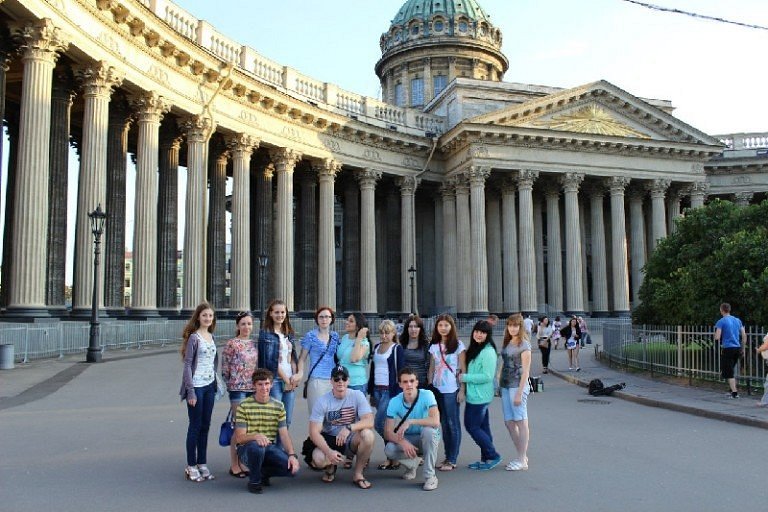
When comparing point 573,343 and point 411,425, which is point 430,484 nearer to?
point 411,425

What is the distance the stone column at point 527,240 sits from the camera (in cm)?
4081

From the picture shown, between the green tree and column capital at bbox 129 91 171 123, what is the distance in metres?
18.0

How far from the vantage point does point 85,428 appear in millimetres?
10359

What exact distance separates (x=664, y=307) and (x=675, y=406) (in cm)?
732

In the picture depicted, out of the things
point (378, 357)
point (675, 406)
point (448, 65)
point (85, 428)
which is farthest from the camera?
point (448, 65)

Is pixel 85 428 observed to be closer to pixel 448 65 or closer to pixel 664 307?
pixel 664 307

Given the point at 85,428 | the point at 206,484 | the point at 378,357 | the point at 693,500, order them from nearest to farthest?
the point at 693,500, the point at 206,484, the point at 378,357, the point at 85,428

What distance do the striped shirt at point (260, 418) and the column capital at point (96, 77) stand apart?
19064 millimetres

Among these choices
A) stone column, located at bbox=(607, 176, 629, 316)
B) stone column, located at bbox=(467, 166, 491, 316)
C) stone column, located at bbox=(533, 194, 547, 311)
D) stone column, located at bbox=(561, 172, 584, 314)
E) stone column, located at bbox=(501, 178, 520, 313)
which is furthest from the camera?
stone column, located at bbox=(533, 194, 547, 311)

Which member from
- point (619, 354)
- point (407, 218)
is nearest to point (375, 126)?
point (407, 218)

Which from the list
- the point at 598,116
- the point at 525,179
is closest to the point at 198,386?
the point at 525,179

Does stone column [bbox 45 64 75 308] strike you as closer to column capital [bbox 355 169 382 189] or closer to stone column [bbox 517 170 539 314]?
→ column capital [bbox 355 169 382 189]

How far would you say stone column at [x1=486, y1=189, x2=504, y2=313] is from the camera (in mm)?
43250

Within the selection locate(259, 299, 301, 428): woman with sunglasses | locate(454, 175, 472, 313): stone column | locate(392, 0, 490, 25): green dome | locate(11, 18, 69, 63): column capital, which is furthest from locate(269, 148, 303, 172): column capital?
locate(392, 0, 490, 25): green dome
